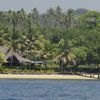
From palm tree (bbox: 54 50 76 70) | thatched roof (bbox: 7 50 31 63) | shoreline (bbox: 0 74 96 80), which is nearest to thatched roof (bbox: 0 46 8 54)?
thatched roof (bbox: 7 50 31 63)

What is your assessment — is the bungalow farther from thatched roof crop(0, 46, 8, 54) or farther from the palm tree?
the palm tree

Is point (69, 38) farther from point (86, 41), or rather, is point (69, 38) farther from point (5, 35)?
point (5, 35)

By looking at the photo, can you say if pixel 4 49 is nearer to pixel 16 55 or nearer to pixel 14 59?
pixel 16 55

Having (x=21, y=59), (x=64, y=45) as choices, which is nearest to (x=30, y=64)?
(x=21, y=59)

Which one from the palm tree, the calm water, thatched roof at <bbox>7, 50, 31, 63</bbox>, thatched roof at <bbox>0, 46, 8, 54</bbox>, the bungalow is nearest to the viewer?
the calm water

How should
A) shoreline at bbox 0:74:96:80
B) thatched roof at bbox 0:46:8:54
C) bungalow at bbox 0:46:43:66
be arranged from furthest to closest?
thatched roof at bbox 0:46:8:54
bungalow at bbox 0:46:43:66
shoreline at bbox 0:74:96:80

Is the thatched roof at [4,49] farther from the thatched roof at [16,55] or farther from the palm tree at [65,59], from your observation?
the palm tree at [65,59]

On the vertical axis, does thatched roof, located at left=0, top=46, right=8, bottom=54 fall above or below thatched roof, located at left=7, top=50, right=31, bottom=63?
above

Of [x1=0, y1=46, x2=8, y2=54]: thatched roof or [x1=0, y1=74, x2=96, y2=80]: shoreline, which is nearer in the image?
[x1=0, y1=74, x2=96, y2=80]: shoreline

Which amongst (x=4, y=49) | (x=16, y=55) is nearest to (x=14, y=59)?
(x=16, y=55)

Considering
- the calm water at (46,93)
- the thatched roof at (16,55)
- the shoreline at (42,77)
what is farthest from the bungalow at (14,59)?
the calm water at (46,93)

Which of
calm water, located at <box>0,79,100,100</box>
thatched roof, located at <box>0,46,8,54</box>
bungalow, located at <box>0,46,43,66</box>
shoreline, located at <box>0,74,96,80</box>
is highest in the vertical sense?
thatched roof, located at <box>0,46,8,54</box>

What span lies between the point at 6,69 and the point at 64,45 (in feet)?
98.5

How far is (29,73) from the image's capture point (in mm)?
118500
